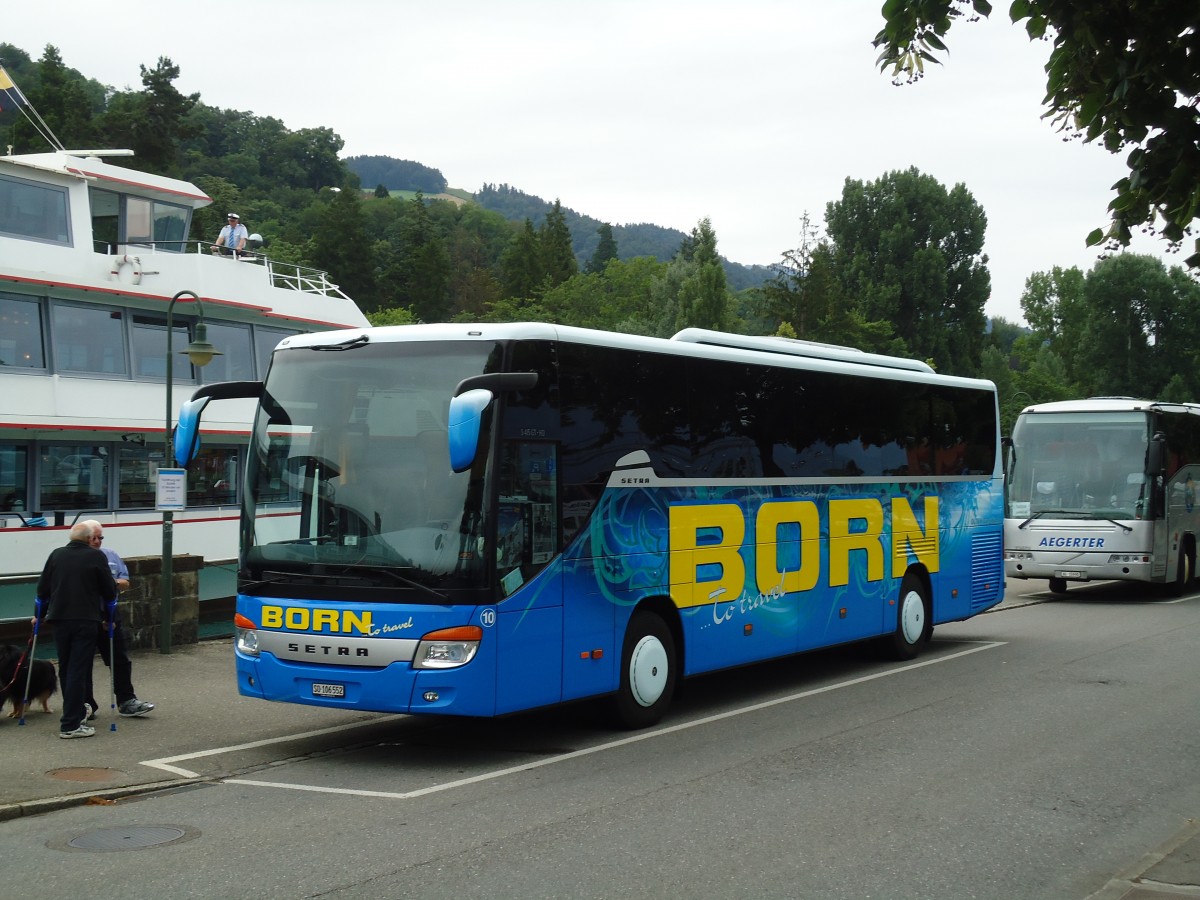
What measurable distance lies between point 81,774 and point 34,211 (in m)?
15.5

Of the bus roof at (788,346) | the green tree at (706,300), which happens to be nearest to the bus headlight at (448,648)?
the bus roof at (788,346)

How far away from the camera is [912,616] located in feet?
50.5

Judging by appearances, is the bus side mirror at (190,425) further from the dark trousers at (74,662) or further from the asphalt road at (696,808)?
the asphalt road at (696,808)

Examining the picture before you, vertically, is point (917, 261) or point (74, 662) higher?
point (917, 261)

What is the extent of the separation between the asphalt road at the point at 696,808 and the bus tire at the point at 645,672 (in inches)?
8.0

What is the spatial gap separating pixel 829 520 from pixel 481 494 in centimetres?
546

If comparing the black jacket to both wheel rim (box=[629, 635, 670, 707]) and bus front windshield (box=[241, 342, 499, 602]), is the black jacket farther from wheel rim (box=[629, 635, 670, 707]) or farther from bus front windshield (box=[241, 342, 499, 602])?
wheel rim (box=[629, 635, 670, 707])

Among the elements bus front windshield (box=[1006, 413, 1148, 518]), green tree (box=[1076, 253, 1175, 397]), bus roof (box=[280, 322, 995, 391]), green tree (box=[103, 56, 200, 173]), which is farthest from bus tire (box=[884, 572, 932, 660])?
green tree (box=[103, 56, 200, 173])

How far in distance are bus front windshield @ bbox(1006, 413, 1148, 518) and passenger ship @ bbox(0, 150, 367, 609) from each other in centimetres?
1443

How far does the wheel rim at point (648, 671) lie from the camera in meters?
10.7

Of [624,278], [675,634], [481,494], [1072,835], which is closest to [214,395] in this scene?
[481,494]

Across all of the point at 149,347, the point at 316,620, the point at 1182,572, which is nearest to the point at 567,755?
the point at 316,620

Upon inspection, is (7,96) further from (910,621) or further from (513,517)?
(910,621)

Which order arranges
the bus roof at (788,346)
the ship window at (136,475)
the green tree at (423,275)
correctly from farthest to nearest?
the green tree at (423,275), the ship window at (136,475), the bus roof at (788,346)
